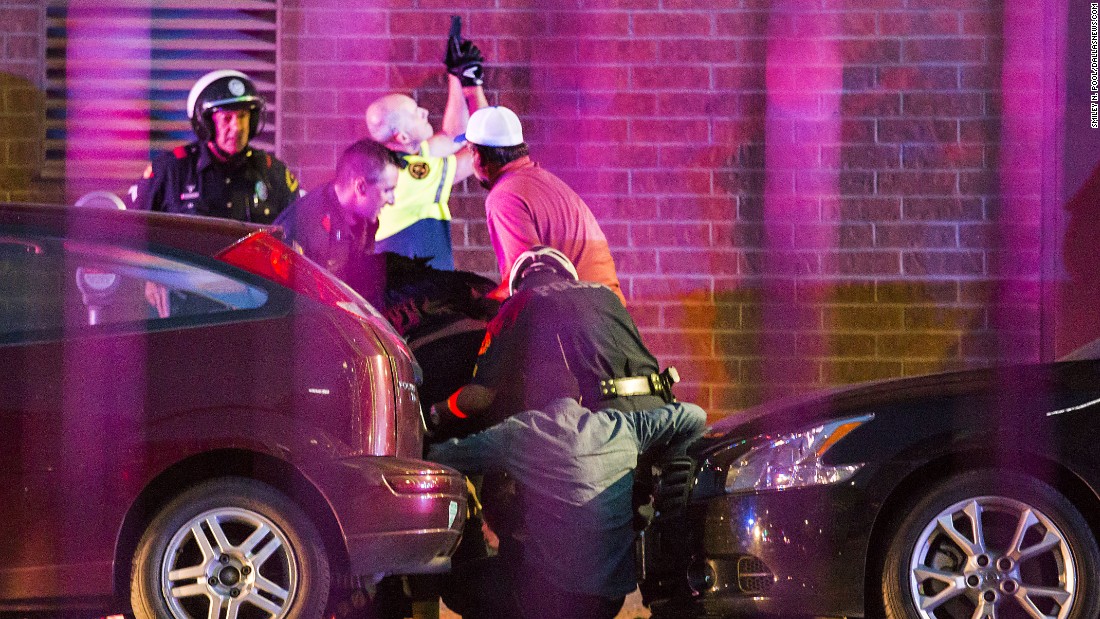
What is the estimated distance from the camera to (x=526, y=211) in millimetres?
8367

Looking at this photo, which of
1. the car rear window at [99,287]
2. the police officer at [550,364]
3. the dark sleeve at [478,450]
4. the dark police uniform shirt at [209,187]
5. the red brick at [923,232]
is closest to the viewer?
the car rear window at [99,287]

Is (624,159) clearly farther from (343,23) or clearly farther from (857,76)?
(343,23)

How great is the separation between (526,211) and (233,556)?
3.34 meters

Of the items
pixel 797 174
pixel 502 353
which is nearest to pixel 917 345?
pixel 797 174

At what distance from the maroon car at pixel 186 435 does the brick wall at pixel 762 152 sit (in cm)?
444

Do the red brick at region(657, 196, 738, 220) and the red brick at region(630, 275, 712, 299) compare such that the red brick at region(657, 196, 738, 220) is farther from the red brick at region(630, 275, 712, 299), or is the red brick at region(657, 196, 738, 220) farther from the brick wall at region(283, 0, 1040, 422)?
the red brick at region(630, 275, 712, 299)

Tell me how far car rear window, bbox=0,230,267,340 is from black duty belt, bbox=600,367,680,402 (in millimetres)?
1717

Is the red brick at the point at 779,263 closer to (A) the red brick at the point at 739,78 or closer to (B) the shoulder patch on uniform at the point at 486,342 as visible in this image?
(A) the red brick at the point at 739,78

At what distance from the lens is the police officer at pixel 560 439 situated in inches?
244

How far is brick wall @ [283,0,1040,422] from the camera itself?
9844 mm

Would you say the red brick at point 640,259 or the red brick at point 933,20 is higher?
the red brick at point 933,20

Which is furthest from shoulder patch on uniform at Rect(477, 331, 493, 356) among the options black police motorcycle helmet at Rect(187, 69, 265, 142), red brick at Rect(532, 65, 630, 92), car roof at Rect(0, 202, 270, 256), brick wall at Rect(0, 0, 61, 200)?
brick wall at Rect(0, 0, 61, 200)

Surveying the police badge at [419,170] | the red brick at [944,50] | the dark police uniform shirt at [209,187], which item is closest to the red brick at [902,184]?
the red brick at [944,50]

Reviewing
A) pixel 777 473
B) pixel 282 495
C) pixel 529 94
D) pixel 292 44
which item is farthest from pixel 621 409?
pixel 292 44
